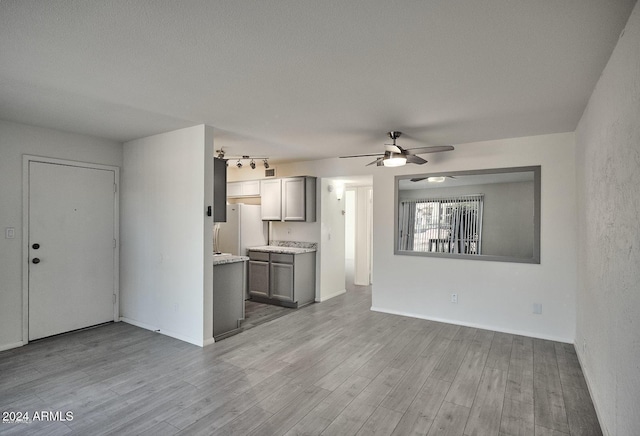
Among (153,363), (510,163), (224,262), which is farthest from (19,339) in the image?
(510,163)

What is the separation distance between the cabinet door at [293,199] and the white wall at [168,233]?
2.09 meters

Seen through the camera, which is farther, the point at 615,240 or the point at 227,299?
the point at 227,299

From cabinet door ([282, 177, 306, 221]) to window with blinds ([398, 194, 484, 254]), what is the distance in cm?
166

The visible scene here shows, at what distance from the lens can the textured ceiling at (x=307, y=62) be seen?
1.67 metres

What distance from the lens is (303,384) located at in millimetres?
2879

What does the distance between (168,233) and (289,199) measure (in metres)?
2.24

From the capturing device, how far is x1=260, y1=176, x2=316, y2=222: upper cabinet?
224 inches

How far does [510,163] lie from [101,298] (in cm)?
558

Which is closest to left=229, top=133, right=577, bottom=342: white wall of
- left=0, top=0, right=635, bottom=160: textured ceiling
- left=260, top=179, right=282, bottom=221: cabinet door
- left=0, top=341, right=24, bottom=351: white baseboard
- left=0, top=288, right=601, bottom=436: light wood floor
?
left=0, top=288, right=601, bottom=436: light wood floor

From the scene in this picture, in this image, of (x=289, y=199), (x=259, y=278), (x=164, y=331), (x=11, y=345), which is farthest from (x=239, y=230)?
(x=11, y=345)

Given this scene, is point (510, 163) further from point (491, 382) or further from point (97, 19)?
point (97, 19)

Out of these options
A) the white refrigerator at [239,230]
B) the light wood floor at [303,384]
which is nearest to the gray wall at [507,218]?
the light wood floor at [303,384]

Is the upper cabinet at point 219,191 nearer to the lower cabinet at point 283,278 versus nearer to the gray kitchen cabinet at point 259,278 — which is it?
the lower cabinet at point 283,278

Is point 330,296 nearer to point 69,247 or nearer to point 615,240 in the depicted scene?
point 69,247
